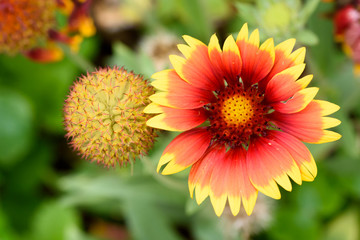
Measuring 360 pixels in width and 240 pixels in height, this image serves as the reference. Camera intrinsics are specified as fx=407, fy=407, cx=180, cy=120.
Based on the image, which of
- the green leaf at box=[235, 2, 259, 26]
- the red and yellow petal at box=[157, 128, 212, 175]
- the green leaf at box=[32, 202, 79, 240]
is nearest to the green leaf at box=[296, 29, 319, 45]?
the green leaf at box=[235, 2, 259, 26]

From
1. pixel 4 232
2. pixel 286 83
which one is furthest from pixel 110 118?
pixel 4 232

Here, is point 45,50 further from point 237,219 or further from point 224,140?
point 237,219

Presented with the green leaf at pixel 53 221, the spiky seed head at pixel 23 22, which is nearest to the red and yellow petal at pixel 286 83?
the spiky seed head at pixel 23 22

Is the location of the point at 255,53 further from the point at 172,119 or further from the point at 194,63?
the point at 172,119

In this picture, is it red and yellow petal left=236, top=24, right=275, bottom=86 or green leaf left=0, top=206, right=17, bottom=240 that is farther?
green leaf left=0, top=206, right=17, bottom=240

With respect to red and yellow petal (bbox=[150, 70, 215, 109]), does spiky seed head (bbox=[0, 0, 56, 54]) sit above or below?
above

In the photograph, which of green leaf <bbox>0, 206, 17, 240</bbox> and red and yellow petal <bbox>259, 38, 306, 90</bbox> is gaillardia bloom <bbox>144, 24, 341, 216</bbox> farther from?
green leaf <bbox>0, 206, 17, 240</bbox>

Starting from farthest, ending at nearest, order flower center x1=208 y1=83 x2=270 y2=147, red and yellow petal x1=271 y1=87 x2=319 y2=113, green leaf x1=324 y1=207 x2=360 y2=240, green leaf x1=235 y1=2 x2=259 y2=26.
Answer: green leaf x1=324 y1=207 x2=360 y2=240 < green leaf x1=235 y1=2 x2=259 y2=26 < flower center x1=208 y1=83 x2=270 y2=147 < red and yellow petal x1=271 y1=87 x2=319 y2=113
